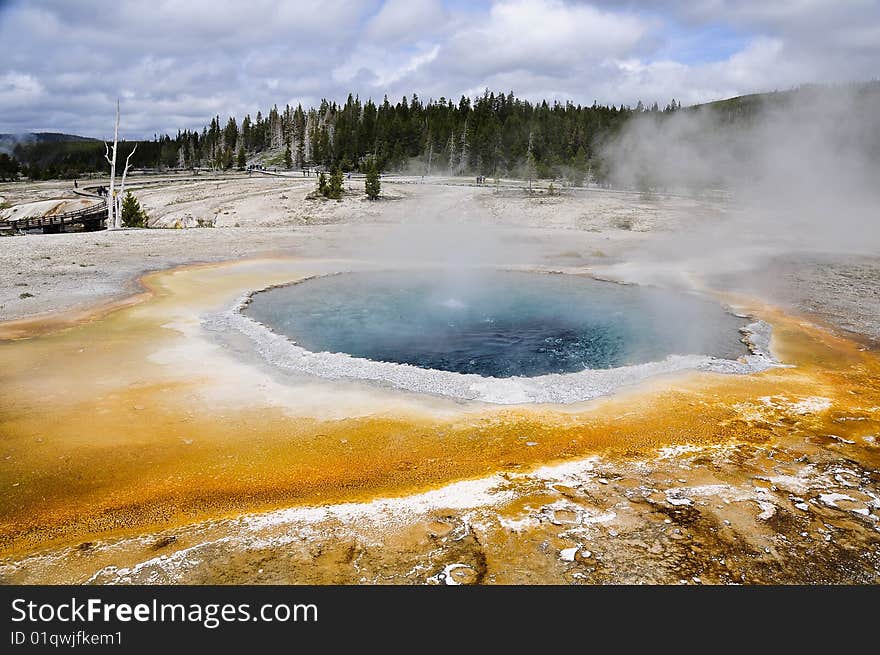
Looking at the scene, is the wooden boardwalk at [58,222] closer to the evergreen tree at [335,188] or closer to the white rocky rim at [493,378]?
the evergreen tree at [335,188]

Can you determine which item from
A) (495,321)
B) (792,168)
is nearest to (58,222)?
(495,321)

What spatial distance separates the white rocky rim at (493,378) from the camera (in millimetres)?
5883

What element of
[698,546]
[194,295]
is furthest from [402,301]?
[698,546]

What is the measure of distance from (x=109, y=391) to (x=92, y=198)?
30432mm

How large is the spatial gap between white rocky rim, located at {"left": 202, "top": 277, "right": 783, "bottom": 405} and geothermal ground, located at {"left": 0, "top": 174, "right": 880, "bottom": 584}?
15 centimetres

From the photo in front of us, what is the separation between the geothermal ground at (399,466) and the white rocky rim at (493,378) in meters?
0.15

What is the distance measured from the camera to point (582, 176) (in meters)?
36.2

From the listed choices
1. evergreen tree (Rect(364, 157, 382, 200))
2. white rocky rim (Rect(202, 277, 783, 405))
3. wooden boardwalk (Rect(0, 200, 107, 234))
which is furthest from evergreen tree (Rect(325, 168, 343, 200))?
white rocky rim (Rect(202, 277, 783, 405))

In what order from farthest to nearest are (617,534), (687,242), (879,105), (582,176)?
1. (582,176)
2. (687,242)
3. (879,105)
4. (617,534)

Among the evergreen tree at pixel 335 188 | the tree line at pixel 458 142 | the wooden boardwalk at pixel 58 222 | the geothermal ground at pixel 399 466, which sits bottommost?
the geothermal ground at pixel 399 466

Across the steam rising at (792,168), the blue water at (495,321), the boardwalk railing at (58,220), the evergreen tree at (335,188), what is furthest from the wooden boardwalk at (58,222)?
the steam rising at (792,168)

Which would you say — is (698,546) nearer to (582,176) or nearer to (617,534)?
(617,534)

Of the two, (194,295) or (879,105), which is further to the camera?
(879,105)

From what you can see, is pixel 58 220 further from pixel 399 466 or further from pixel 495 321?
pixel 399 466
